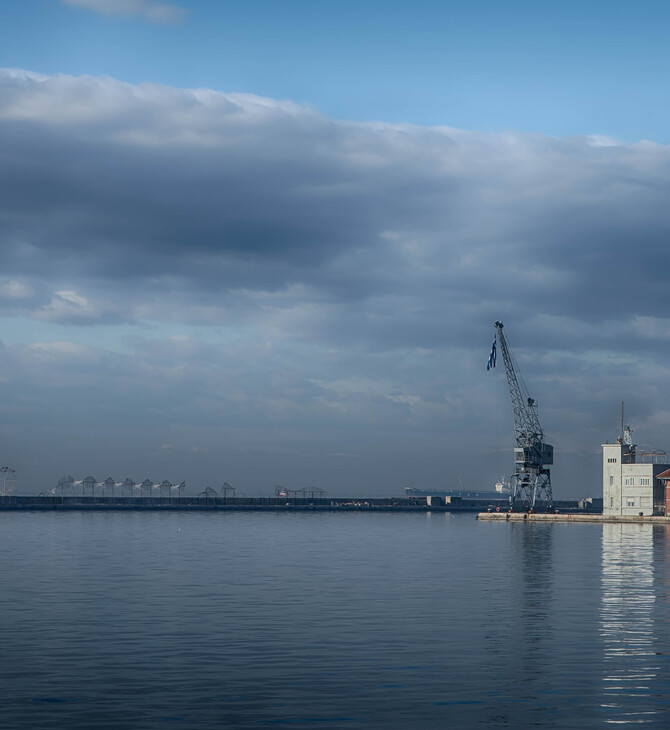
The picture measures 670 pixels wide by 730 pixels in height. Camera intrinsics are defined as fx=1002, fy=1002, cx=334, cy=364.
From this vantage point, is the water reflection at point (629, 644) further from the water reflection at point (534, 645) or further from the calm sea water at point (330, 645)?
the water reflection at point (534, 645)

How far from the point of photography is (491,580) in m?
83.1

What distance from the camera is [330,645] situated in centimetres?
4744

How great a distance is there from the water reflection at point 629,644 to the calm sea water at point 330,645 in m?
0.15

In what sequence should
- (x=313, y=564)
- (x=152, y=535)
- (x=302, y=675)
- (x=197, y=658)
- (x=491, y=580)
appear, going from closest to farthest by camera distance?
(x=302, y=675) < (x=197, y=658) < (x=491, y=580) < (x=313, y=564) < (x=152, y=535)

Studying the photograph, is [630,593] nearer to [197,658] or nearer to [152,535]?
[197,658]

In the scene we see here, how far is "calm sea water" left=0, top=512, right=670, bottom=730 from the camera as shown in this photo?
34.2 meters

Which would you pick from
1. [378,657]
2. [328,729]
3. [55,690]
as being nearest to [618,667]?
[378,657]

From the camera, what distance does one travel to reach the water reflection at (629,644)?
34.9m

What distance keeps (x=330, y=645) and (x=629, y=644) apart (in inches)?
566

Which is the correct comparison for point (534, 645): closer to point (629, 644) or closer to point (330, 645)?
point (629, 644)

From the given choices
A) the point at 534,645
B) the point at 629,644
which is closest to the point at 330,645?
the point at 534,645

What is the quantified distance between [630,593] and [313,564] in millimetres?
35960

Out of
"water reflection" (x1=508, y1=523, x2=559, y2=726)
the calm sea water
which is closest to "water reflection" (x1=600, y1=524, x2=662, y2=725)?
the calm sea water

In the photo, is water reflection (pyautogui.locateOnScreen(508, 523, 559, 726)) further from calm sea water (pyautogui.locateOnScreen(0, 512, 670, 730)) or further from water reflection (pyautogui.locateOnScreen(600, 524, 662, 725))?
water reflection (pyautogui.locateOnScreen(600, 524, 662, 725))
